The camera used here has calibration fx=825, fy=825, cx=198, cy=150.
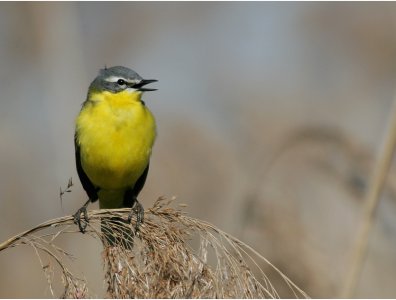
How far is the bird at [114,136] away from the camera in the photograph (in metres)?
4.40

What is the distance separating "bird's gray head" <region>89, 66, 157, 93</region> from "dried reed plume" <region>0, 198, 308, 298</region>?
5.61ft

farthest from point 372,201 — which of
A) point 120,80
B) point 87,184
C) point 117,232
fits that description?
point 87,184

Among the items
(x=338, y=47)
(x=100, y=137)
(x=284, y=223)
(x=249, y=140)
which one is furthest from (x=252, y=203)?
(x=338, y=47)

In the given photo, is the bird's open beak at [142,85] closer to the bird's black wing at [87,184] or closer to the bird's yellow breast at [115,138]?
the bird's yellow breast at [115,138]

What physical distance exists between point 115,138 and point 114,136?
0.01 metres

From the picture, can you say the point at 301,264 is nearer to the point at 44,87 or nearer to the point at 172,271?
the point at 172,271

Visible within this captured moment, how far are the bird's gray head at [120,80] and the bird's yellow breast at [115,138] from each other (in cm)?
4

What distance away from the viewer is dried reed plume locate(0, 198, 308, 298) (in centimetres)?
263

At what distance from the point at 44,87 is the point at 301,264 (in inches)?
101

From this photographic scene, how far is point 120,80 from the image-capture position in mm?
4648

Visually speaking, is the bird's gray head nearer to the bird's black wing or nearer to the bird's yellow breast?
the bird's yellow breast

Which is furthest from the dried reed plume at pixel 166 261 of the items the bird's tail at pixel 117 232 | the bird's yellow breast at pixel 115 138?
the bird's yellow breast at pixel 115 138

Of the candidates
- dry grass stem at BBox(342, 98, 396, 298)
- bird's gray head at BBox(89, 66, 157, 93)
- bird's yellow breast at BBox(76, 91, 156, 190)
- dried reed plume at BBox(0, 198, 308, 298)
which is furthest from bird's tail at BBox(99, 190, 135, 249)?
bird's gray head at BBox(89, 66, 157, 93)

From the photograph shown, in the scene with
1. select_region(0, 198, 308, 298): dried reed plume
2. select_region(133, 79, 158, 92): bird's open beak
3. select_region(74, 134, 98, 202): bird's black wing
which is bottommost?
select_region(74, 134, 98, 202): bird's black wing
